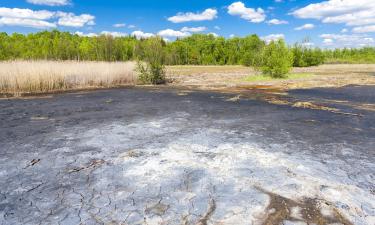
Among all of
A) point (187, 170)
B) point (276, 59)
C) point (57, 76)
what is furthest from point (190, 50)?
point (187, 170)

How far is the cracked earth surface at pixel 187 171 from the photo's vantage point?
306 cm

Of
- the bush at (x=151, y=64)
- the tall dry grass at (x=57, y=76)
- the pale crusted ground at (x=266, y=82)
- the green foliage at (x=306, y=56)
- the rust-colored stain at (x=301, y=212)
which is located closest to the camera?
the rust-colored stain at (x=301, y=212)

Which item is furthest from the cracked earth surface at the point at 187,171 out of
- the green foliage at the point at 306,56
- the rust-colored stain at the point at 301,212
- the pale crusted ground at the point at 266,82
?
the green foliage at the point at 306,56

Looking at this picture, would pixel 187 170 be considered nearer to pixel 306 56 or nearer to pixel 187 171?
pixel 187 171

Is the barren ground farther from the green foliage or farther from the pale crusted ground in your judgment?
the green foliage

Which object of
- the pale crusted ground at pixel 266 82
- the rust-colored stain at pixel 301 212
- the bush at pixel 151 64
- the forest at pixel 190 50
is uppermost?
the forest at pixel 190 50

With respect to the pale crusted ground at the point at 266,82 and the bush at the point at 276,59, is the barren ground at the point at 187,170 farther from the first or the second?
the bush at the point at 276,59

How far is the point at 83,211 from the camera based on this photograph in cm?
309

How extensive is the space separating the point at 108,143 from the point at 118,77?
13.0 meters

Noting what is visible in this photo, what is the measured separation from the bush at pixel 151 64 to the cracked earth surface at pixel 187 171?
11.1 m

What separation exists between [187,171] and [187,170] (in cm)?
3

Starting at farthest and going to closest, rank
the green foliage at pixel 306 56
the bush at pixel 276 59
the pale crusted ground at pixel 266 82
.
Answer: the green foliage at pixel 306 56 → the bush at pixel 276 59 → the pale crusted ground at pixel 266 82

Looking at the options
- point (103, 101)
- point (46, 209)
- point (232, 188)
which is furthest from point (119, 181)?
point (103, 101)

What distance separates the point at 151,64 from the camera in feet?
60.4
